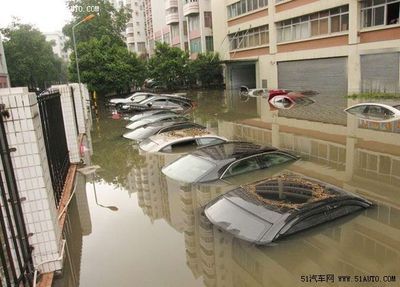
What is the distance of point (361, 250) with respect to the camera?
19.0ft

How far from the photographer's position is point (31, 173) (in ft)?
16.6

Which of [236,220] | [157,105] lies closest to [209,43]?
[157,105]

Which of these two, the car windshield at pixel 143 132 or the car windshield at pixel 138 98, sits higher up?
the car windshield at pixel 138 98

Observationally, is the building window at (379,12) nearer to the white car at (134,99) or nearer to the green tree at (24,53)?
the white car at (134,99)

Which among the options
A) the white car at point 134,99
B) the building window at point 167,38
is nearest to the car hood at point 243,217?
the white car at point 134,99

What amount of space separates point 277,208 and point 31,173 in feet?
12.4

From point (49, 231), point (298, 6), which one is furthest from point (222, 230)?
point (298, 6)

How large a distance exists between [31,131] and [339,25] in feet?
86.8

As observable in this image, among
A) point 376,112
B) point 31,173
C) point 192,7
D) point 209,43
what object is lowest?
point 376,112

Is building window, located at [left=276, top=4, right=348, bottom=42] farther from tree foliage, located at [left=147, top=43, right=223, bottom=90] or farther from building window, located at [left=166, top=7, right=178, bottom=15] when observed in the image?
building window, located at [left=166, top=7, right=178, bottom=15]

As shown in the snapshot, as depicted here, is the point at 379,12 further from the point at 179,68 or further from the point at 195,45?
the point at 195,45

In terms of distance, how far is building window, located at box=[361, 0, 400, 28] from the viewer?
2292 cm

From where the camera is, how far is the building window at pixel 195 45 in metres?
50.0

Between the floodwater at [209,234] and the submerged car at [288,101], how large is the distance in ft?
35.4
